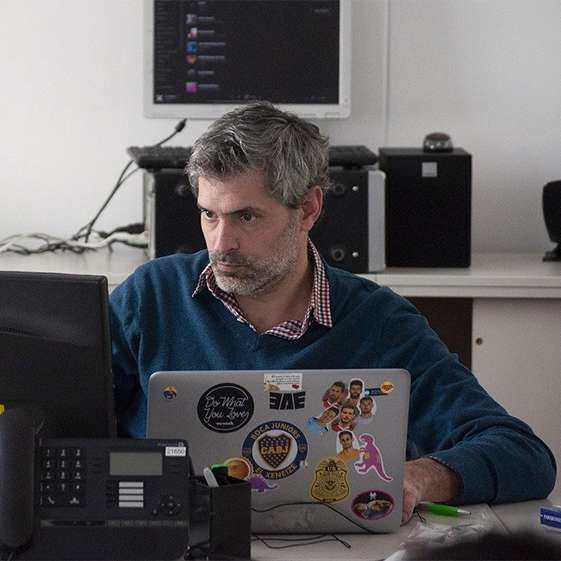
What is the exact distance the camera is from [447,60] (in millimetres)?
3771

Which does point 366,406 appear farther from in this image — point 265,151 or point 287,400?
point 265,151

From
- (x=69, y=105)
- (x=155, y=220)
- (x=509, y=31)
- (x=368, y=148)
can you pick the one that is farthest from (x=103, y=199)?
(x=509, y=31)

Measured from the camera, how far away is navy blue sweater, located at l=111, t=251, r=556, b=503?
210 centimetres

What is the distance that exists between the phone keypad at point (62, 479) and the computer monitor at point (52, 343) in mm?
48

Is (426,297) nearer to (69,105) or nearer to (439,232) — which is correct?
(439,232)

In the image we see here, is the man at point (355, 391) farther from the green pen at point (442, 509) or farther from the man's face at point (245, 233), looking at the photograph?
the man's face at point (245, 233)

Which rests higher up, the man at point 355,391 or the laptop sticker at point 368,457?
the man at point 355,391

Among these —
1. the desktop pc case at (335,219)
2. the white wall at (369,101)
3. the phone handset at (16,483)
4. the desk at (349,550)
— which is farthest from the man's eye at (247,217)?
the white wall at (369,101)

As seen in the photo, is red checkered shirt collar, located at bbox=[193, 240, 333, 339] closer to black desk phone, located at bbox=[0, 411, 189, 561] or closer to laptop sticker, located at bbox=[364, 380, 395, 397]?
laptop sticker, located at bbox=[364, 380, 395, 397]

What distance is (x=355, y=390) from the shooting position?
5.37ft

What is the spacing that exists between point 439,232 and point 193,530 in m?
2.01

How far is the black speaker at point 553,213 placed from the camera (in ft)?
11.7

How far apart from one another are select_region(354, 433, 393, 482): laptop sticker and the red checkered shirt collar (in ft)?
1.68

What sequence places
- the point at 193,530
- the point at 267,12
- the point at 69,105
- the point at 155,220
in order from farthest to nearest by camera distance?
1. the point at 69,105
2. the point at 267,12
3. the point at 155,220
4. the point at 193,530
